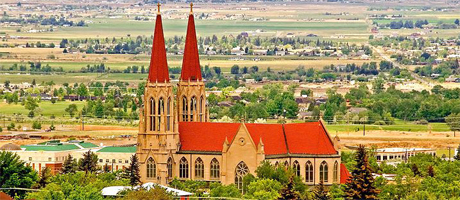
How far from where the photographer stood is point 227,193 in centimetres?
9062

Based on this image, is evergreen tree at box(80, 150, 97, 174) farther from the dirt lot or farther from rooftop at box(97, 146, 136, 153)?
the dirt lot

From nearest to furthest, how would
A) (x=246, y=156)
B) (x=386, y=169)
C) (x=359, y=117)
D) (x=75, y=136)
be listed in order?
(x=246, y=156) → (x=386, y=169) → (x=75, y=136) → (x=359, y=117)

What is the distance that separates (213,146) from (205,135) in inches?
35.8

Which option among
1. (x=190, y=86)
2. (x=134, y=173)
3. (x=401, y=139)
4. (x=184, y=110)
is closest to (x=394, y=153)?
(x=401, y=139)

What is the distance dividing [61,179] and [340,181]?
52.1 ft

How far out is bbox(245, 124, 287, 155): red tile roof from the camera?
97.3 m

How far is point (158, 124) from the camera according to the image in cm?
9712

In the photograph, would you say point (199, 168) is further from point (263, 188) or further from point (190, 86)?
point (263, 188)

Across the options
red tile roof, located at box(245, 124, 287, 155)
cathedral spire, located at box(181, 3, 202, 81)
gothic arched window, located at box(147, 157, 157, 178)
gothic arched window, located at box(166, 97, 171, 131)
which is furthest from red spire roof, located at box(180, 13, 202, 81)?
gothic arched window, located at box(147, 157, 157, 178)

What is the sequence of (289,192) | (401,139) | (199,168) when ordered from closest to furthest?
1. (289,192)
2. (199,168)
3. (401,139)

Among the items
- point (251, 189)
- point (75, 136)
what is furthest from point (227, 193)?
point (75, 136)

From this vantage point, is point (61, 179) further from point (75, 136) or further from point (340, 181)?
point (75, 136)

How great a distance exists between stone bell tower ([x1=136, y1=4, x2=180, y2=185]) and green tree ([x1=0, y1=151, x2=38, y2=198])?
20.8ft

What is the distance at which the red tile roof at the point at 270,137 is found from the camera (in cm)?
9731
